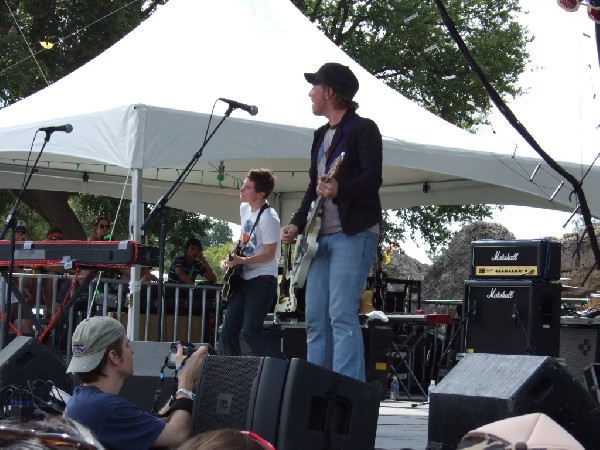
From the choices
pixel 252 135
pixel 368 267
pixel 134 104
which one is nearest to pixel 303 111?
pixel 252 135

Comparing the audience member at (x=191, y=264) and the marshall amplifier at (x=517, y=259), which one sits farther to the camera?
the audience member at (x=191, y=264)

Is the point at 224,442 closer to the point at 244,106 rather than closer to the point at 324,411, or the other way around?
the point at 324,411

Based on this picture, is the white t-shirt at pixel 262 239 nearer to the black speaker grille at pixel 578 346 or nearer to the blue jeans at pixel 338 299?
the blue jeans at pixel 338 299

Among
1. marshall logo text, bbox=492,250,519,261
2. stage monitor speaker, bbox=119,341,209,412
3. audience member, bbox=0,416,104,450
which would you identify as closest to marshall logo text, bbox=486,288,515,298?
marshall logo text, bbox=492,250,519,261

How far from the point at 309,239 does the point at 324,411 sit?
5.37 ft

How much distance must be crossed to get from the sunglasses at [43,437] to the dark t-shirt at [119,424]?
268 centimetres

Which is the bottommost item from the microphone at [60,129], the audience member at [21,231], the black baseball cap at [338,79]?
the audience member at [21,231]

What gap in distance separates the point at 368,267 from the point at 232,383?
1.61 metres

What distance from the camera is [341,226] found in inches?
205

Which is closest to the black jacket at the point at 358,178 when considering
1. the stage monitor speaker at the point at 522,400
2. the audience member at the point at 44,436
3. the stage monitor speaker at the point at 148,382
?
the stage monitor speaker at the point at 148,382

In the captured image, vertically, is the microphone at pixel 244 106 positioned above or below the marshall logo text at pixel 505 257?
above

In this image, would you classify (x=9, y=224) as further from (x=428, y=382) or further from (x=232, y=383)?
(x=428, y=382)

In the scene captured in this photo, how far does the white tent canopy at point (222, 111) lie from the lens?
25.3ft

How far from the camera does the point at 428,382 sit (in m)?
11.0
